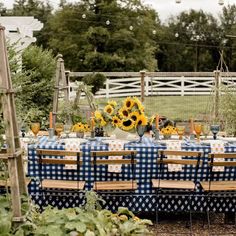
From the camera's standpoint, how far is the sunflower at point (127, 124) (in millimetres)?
5852

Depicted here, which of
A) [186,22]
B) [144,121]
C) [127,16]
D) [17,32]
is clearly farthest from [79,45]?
[144,121]

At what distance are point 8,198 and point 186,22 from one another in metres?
35.0

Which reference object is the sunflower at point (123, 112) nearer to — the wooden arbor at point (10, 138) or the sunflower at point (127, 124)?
the sunflower at point (127, 124)

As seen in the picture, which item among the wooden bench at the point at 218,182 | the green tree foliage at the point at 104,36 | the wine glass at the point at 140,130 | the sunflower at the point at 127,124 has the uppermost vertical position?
the green tree foliage at the point at 104,36

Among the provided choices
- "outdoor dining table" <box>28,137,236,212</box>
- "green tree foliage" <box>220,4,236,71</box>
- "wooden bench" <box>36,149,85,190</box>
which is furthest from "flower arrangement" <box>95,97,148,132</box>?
"green tree foliage" <box>220,4,236,71</box>

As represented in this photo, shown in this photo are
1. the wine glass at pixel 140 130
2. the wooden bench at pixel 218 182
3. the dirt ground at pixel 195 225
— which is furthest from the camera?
the wine glass at pixel 140 130

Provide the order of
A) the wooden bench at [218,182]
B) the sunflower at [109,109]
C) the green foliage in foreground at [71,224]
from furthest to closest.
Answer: the sunflower at [109,109] → the wooden bench at [218,182] → the green foliage in foreground at [71,224]

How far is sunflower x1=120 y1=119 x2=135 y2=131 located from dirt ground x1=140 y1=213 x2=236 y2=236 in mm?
1072

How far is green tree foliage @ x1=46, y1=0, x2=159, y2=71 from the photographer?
88.5 feet

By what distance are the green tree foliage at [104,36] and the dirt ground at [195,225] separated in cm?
2075

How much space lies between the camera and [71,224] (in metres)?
3.31

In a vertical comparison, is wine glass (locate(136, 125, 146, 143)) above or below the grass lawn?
above

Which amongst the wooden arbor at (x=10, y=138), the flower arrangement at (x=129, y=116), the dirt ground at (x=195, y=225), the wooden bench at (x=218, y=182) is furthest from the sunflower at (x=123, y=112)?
the wooden arbor at (x=10, y=138)

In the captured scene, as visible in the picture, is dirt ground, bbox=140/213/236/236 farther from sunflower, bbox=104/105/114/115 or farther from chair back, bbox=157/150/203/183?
sunflower, bbox=104/105/114/115
